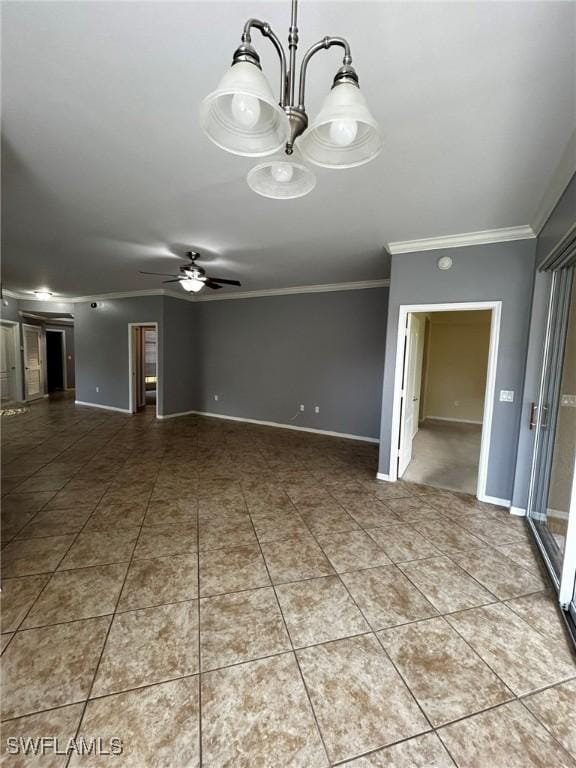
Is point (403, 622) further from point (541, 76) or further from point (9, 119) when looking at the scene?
point (9, 119)

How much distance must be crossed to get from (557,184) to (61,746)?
4008 mm

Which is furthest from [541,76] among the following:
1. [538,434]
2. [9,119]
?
[9,119]

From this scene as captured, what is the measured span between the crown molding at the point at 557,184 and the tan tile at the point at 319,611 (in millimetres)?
3007

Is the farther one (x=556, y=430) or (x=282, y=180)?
(x=556, y=430)

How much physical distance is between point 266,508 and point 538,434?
2.59m

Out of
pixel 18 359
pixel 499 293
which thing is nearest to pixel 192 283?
pixel 499 293

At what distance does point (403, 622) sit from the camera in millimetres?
1792

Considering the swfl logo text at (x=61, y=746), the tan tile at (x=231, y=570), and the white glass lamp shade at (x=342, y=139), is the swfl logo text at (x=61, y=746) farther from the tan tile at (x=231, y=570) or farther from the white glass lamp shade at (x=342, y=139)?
the white glass lamp shade at (x=342, y=139)

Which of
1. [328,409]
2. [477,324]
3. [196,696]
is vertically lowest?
[196,696]

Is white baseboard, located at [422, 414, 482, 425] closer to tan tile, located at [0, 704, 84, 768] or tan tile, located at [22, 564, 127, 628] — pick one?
tan tile, located at [22, 564, 127, 628]

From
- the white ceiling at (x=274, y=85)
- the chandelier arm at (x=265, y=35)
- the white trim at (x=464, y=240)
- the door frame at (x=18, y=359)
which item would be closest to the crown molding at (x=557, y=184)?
the white ceiling at (x=274, y=85)

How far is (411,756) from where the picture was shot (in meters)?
1.19

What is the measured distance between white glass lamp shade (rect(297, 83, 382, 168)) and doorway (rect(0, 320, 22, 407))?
357 inches

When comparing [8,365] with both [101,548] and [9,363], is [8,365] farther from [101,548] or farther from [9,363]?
[101,548]
